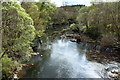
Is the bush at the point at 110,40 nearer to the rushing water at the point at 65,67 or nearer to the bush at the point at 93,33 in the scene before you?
the rushing water at the point at 65,67

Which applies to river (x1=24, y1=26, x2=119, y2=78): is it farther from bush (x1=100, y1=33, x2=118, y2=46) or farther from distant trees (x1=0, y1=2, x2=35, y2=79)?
bush (x1=100, y1=33, x2=118, y2=46)

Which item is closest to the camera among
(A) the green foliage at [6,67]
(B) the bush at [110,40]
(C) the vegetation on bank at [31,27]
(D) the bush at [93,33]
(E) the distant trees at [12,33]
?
(A) the green foliage at [6,67]

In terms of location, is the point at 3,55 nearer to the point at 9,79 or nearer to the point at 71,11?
the point at 9,79

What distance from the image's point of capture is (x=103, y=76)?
796 inches

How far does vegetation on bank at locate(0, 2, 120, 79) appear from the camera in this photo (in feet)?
55.9

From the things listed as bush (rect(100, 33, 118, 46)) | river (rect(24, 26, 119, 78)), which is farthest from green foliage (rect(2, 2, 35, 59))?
bush (rect(100, 33, 118, 46))

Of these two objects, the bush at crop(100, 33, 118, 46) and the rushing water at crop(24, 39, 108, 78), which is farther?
the bush at crop(100, 33, 118, 46)

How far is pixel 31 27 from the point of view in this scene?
19000 mm

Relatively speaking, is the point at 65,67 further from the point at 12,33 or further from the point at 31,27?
the point at 12,33

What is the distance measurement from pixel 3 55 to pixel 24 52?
2.56 metres

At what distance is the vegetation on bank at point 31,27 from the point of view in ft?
55.9

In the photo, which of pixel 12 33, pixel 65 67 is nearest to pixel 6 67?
pixel 12 33

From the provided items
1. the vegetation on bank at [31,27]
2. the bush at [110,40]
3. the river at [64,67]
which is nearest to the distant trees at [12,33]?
the vegetation on bank at [31,27]

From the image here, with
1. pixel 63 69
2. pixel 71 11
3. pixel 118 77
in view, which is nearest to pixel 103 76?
pixel 118 77
